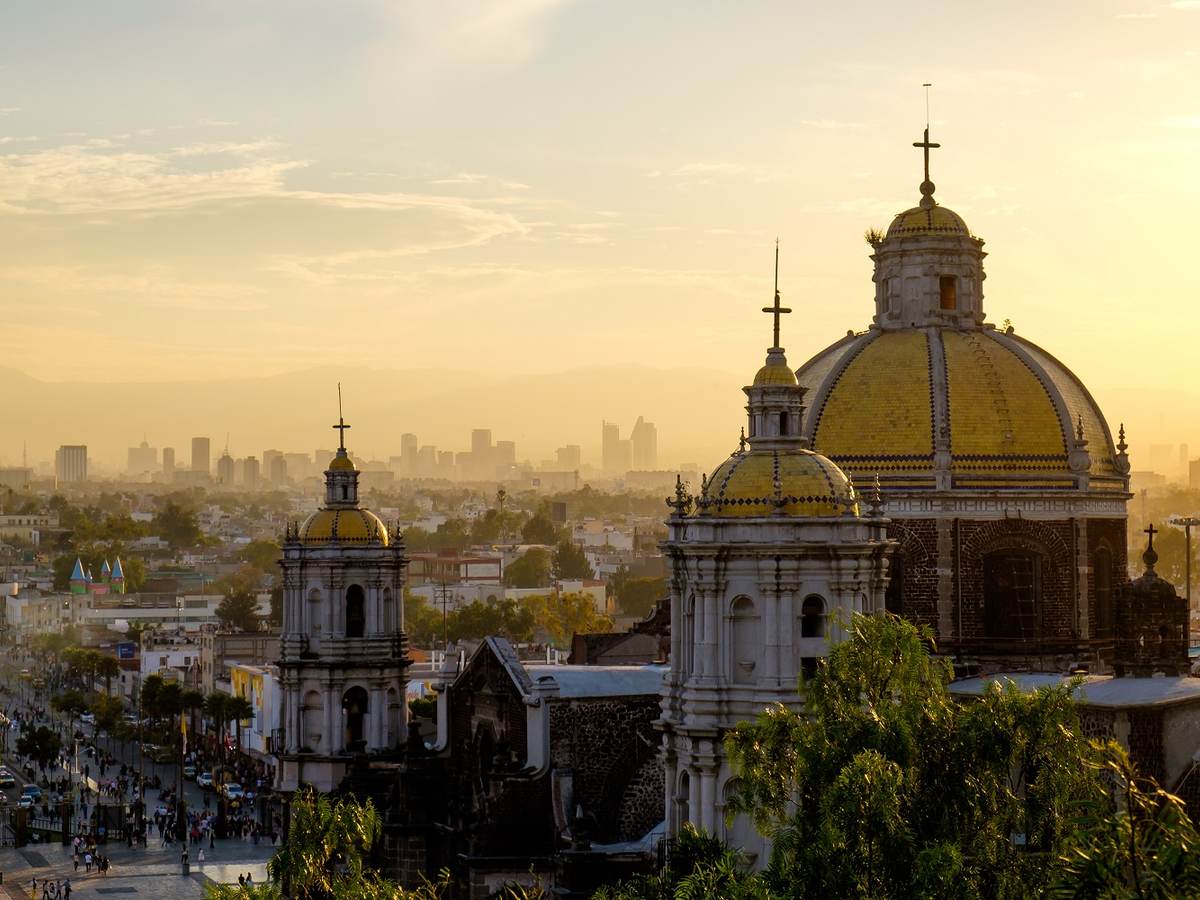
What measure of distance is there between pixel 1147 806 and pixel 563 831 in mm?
21028

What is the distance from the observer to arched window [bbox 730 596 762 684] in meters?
30.8

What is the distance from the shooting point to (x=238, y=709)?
76.9m

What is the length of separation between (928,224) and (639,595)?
312 ft

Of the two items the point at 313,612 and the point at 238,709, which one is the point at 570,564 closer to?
the point at 238,709

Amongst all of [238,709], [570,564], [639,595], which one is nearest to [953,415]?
[238,709]

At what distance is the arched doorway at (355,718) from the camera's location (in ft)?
152

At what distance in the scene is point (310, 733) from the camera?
152 ft

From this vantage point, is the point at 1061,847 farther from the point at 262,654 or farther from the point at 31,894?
the point at 262,654

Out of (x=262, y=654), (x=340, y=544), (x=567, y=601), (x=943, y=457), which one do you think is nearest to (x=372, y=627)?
(x=340, y=544)

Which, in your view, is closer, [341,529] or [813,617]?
[813,617]

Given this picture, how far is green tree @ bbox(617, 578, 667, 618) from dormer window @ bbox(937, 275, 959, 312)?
91213 mm

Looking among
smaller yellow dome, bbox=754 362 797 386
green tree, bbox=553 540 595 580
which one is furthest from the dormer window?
green tree, bbox=553 540 595 580

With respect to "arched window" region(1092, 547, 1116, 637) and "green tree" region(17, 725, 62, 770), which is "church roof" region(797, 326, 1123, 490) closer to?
"arched window" region(1092, 547, 1116, 637)

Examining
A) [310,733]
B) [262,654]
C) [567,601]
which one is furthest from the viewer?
[567,601]
